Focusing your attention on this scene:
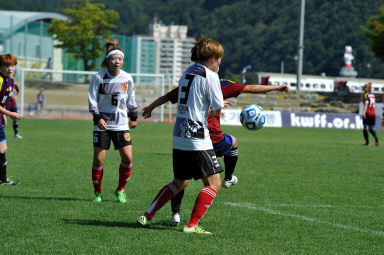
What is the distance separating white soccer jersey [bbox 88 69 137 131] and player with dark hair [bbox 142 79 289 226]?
4.04ft

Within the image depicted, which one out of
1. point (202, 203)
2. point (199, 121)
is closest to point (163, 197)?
point (202, 203)

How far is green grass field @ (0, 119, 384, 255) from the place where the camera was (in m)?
5.18

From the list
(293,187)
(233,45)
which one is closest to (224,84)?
(293,187)

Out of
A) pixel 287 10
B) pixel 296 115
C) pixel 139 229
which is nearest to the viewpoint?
pixel 139 229

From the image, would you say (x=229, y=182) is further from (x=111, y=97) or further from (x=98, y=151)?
(x=111, y=97)

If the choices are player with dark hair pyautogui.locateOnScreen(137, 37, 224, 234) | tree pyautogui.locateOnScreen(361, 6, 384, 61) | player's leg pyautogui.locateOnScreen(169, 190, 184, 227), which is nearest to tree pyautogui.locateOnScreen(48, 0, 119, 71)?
tree pyautogui.locateOnScreen(361, 6, 384, 61)

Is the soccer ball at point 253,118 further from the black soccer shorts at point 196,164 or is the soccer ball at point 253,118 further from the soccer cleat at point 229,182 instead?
the black soccer shorts at point 196,164

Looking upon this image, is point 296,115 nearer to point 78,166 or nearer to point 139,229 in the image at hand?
point 78,166

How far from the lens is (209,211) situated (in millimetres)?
6941

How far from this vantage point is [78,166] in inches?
464

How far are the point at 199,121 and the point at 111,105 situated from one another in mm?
2256

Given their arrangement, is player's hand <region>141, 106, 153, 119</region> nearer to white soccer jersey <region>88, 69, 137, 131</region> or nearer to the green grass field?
the green grass field

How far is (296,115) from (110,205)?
1057 inches

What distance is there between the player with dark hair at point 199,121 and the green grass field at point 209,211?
527 mm
